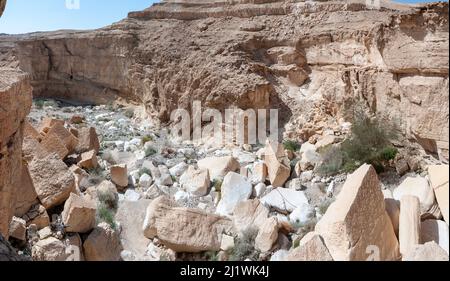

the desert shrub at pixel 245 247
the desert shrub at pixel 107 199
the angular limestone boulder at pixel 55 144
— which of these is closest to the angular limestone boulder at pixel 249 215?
the desert shrub at pixel 245 247

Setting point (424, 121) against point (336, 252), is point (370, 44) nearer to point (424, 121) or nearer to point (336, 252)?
point (424, 121)

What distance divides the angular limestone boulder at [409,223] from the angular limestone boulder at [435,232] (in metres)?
0.22

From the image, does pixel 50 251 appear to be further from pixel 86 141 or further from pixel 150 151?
pixel 150 151

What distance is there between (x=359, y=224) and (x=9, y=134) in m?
4.09

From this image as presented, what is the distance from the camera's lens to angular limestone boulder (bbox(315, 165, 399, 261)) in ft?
13.5

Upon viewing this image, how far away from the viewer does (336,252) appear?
4.16 m

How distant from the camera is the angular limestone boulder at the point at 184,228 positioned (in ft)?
16.6

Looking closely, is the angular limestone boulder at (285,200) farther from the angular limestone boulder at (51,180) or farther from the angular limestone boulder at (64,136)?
the angular limestone boulder at (64,136)

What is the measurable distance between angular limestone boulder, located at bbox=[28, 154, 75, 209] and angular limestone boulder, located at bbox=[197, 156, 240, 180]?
270 cm

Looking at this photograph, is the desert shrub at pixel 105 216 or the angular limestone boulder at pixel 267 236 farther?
the desert shrub at pixel 105 216

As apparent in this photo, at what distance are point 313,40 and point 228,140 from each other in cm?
349

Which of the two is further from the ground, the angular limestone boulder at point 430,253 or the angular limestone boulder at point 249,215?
the angular limestone boulder at point 430,253

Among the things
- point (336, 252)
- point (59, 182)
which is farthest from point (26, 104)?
point (336, 252)

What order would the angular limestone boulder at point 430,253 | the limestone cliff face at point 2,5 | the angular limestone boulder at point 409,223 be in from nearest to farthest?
the limestone cliff face at point 2,5 → the angular limestone boulder at point 430,253 → the angular limestone boulder at point 409,223
